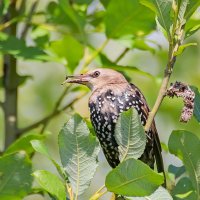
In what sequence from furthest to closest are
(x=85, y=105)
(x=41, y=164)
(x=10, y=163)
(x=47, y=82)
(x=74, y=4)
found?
1. (x=47, y=82)
2. (x=41, y=164)
3. (x=85, y=105)
4. (x=74, y=4)
5. (x=10, y=163)

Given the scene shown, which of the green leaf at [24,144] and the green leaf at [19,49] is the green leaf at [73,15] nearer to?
the green leaf at [19,49]

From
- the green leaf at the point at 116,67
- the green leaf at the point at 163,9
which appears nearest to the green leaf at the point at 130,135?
the green leaf at the point at 163,9

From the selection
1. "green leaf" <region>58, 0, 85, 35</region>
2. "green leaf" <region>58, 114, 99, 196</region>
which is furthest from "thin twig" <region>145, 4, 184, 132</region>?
"green leaf" <region>58, 0, 85, 35</region>

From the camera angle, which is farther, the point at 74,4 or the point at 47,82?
the point at 47,82

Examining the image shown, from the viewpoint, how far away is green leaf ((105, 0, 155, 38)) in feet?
15.3

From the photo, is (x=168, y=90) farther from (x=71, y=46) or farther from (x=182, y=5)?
(x=71, y=46)

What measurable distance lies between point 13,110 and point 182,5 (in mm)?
1684

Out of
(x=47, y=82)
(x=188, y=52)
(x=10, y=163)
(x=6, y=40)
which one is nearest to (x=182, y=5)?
(x=10, y=163)

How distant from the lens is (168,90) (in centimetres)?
318

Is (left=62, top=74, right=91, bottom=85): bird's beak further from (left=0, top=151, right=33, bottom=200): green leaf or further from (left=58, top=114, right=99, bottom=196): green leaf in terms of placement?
(left=58, top=114, right=99, bottom=196): green leaf

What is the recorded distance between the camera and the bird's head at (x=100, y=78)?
16.0ft

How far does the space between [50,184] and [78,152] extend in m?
0.21

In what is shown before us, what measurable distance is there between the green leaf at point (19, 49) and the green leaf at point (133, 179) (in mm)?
1462

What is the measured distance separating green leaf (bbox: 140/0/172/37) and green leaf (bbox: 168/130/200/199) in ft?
1.54
